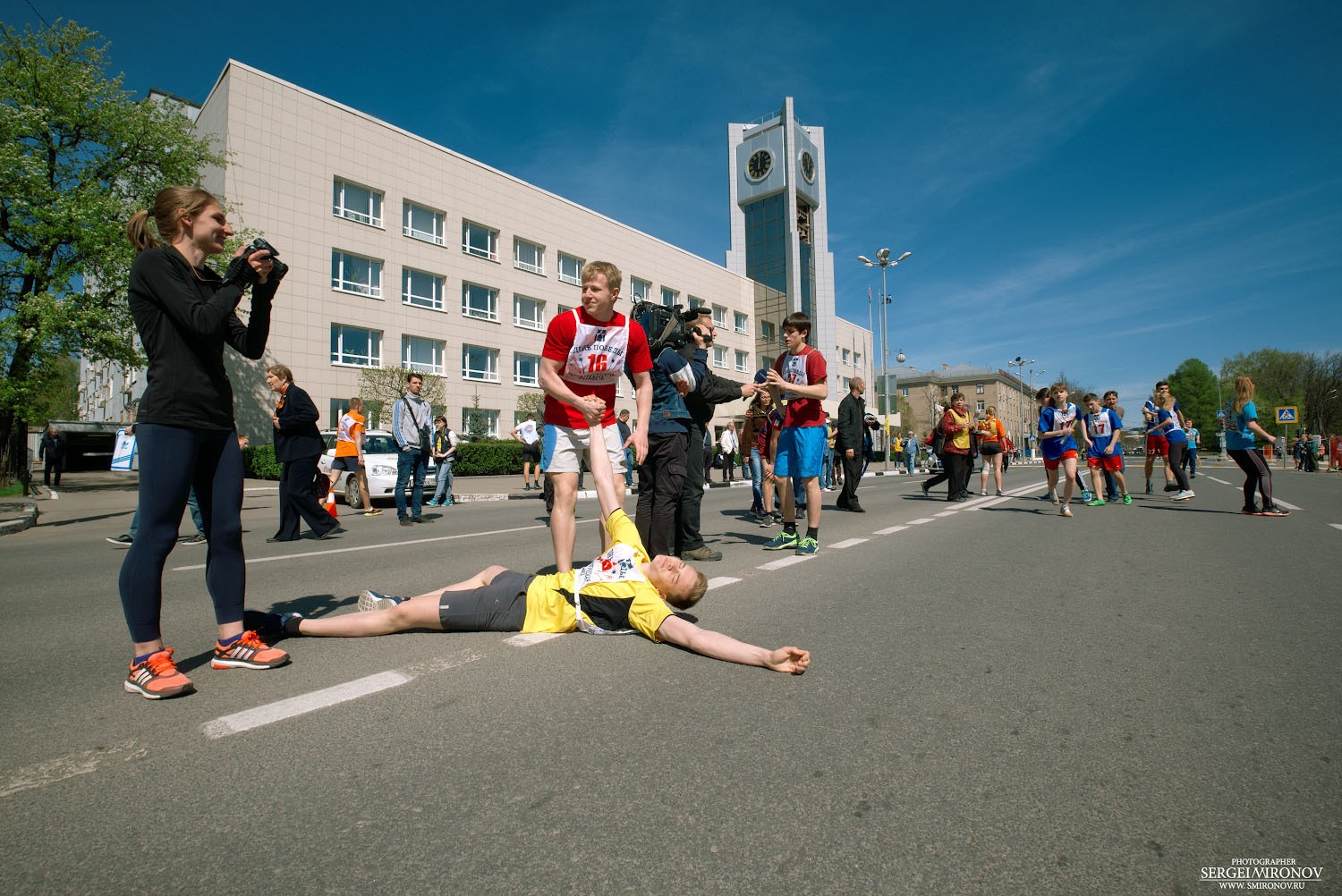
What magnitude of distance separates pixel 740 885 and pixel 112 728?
2.22 meters

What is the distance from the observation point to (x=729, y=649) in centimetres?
290

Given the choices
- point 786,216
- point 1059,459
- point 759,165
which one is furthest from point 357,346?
point 759,165

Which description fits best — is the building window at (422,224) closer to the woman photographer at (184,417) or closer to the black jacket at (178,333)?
the woman photographer at (184,417)

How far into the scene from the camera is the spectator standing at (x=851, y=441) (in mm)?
10586

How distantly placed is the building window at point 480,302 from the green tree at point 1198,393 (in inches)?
3630

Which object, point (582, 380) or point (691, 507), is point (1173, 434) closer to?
point (691, 507)

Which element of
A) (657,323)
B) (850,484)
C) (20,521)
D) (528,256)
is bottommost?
(20,521)

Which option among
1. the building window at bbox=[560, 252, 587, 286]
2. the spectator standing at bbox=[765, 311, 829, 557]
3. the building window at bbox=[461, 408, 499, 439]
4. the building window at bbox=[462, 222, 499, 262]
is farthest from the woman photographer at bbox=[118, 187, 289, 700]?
the building window at bbox=[560, 252, 587, 286]

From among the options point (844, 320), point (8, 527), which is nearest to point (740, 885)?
point (8, 527)

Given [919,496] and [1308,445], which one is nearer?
[919,496]

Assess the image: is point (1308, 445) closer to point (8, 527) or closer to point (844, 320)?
point (8, 527)

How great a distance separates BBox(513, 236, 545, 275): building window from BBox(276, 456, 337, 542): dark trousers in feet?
104

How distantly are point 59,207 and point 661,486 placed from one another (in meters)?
22.4

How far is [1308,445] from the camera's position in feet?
91.2
